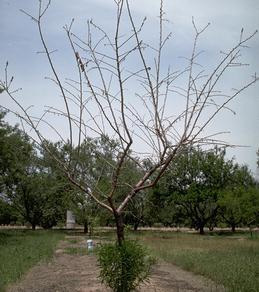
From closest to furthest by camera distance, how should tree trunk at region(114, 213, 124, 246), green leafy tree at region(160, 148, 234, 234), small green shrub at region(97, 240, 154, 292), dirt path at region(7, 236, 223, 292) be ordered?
tree trunk at region(114, 213, 124, 246)
small green shrub at region(97, 240, 154, 292)
dirt path at region(7, 236, 223, 292)
green leafy tree at region(160, 148, 234, 234)

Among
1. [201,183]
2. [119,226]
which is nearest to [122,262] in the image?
[119,226]

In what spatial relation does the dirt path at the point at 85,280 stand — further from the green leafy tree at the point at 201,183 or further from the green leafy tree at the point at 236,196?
the green leafy tree at the point at 201,183

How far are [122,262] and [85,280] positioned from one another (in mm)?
5062

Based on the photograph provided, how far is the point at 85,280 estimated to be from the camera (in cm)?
1198

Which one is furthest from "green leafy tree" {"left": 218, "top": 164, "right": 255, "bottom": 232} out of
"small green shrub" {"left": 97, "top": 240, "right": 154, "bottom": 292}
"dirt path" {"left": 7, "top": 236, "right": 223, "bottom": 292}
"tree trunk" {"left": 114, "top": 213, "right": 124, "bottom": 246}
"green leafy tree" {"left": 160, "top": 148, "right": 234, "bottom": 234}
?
"tree trunk" {"left": 114, "top": 213, "right": 124, "bottom": 246}

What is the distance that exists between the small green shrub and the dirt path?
252cm

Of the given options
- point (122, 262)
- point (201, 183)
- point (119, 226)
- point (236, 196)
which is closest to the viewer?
point (119, 226)

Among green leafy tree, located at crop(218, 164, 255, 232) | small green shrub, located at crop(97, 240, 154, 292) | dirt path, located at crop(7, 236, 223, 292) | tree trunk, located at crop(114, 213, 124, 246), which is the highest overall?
green leafy tree, located at crop(218, 164, 255, 232)

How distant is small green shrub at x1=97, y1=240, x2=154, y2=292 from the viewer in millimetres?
7309

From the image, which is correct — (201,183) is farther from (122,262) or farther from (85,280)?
(122,262)

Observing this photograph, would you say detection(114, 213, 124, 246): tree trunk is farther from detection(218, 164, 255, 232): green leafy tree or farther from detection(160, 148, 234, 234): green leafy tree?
detection(160, 148, 234, 234): green leafy tree

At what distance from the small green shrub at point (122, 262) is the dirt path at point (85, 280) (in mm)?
2515

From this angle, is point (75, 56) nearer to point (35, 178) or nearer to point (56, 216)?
point (35, 178)

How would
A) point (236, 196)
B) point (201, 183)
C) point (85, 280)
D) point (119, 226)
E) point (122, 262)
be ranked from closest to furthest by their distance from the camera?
point (119, 226), point (122, 262), point (85, 280), point (236, 196), point (201, 183)
